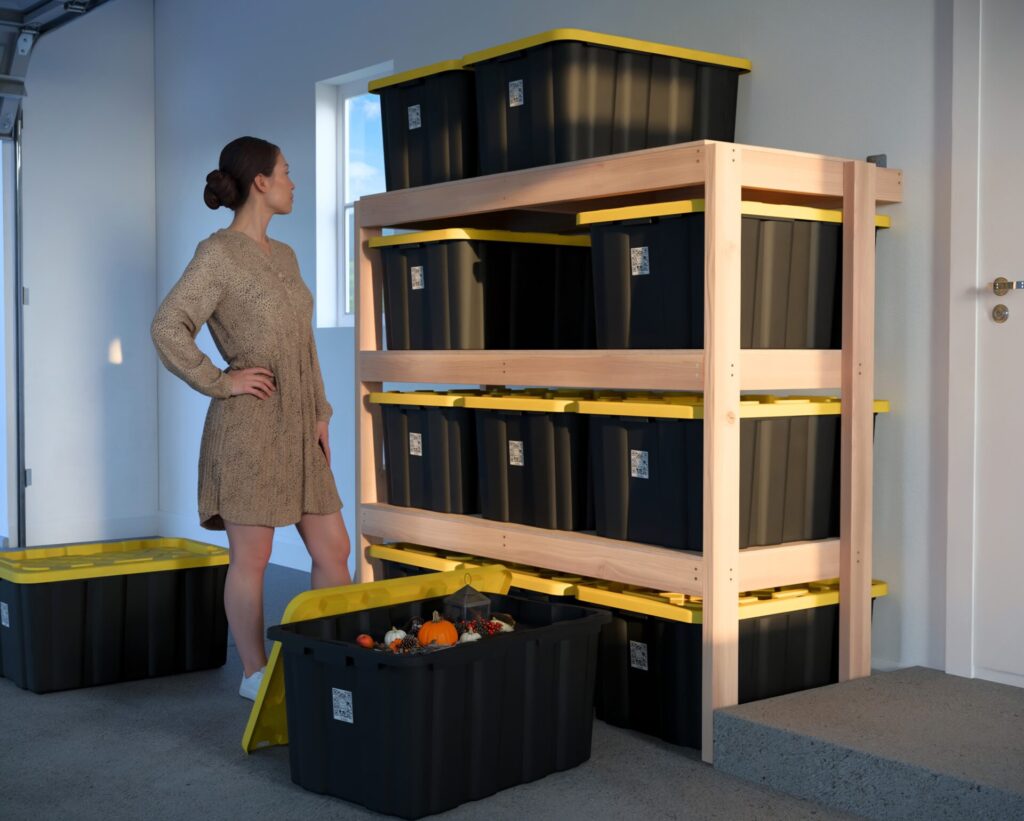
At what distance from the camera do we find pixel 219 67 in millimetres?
6355

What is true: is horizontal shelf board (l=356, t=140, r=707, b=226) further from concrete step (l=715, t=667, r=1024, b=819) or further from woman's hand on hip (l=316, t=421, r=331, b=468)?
concrete step (l=715, t=667, r=1024, b=819)

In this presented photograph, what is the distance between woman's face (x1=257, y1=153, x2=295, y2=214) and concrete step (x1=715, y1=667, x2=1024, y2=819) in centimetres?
174

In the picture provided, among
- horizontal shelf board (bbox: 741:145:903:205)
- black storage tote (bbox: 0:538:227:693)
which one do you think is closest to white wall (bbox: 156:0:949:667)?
horizontal shelf board (bbox: 741:145:903:205)

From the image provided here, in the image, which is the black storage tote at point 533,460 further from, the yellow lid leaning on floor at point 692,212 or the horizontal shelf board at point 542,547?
the yellow lid leaning on floor at point 692,212

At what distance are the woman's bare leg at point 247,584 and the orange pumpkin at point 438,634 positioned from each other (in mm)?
669

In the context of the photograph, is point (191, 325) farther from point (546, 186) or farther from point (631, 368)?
point (631, 368)

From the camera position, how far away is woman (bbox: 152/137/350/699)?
3.29 m

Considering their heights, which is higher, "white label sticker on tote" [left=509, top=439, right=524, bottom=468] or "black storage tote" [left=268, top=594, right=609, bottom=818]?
"white label sticker on tote" [left=509, top=439, right=524, bottom=468]

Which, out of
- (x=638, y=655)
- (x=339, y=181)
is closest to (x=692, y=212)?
(x=638, y=655)

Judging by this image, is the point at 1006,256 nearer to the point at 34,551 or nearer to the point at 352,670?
the point at 352,670

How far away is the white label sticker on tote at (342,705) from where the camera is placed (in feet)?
8.67

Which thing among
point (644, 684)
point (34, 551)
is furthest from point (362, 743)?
point (34, 551)

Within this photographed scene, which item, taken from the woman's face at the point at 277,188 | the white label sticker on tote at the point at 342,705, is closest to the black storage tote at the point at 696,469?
the white label sticker on tote at the point at 342,705

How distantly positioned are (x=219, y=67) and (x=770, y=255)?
412cm
